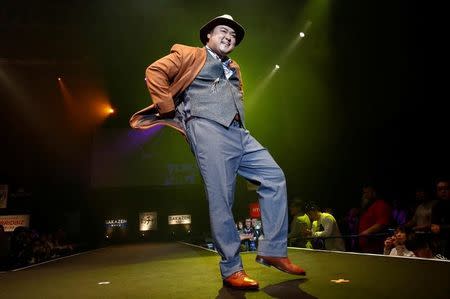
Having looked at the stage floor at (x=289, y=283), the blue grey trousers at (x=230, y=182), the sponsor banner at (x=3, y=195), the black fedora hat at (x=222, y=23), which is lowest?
the stage floor at (x=289, y=283)

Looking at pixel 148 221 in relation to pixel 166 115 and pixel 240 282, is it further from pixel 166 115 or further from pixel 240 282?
pixel 240 282

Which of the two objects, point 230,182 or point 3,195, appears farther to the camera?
point 3,195

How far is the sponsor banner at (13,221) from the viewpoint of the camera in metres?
14.5

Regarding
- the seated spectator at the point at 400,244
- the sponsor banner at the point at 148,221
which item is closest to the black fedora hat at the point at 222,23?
the seated spectator at the point at 400,244

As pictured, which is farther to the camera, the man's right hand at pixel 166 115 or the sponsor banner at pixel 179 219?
the sponsor banner at pixel 179 219

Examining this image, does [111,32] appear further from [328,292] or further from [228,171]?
[328,292]

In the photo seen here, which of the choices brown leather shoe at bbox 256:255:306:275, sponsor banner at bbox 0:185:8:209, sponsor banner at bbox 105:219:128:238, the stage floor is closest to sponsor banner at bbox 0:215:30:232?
sponsor banner at bbox 0:185:8:209

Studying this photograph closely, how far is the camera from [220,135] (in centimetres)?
153

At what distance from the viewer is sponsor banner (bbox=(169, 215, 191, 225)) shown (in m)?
19.1

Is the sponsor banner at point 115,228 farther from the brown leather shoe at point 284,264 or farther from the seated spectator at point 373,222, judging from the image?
the brown leather shoe at point 284,264

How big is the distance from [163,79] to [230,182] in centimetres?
60

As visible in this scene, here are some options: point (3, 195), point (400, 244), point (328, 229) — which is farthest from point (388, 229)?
point (3, 195)

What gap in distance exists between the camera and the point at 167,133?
46.4ft

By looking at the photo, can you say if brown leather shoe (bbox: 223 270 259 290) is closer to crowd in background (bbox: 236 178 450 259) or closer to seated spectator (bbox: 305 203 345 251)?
crowd in background (bbox: 236 178 450 259)
